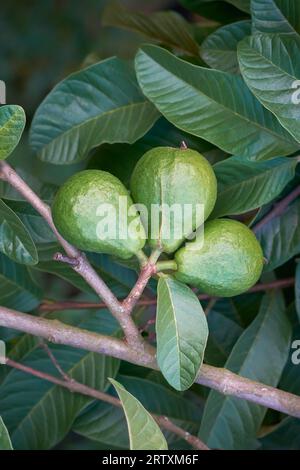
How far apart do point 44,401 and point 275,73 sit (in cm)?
56

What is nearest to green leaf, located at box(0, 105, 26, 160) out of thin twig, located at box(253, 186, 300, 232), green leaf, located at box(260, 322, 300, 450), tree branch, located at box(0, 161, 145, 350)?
tree branch, located at box(0, 161, 145, 350)

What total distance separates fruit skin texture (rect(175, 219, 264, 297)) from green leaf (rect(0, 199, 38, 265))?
0.56ft

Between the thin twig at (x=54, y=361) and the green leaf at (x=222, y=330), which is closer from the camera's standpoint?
the thin twig at (x=54, y=361)

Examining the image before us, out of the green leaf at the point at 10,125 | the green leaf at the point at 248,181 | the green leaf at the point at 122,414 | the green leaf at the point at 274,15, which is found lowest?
the green leaf at the point at 122,414

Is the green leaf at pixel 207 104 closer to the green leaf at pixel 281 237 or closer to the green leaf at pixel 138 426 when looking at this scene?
the green leaf at pixel 281 237

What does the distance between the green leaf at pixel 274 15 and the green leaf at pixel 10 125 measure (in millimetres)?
361

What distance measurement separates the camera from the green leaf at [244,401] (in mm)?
979

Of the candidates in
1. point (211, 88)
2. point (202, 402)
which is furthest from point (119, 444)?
point (211, 88)

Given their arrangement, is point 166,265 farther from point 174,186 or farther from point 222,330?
point 222,330

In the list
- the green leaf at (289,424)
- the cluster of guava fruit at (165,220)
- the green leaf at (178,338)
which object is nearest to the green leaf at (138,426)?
the green leaf at (178,338)

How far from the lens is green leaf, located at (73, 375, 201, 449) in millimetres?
1062

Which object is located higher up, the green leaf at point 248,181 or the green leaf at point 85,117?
the green leaf at point 85,117

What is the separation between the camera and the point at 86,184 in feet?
2.52

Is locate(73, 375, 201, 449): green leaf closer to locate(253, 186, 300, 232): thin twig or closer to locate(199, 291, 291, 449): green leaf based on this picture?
locate(199, 291, 291, 449): green leaf
